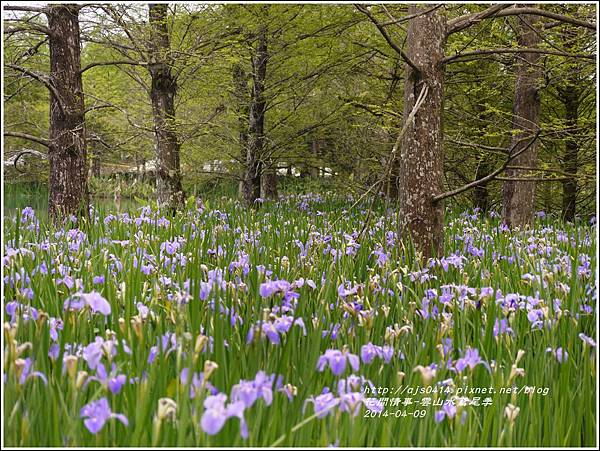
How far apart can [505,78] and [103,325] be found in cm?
746

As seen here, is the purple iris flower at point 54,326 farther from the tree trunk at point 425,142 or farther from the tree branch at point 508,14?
the tree branch at point 508,14

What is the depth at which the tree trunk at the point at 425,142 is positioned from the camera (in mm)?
3969

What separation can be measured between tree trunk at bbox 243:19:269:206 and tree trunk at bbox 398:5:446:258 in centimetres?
439

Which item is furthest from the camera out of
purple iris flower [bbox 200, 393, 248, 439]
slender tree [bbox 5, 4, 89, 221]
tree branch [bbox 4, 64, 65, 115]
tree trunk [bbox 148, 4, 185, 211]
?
tree trunk [bbox 148, 4, 185, 211]

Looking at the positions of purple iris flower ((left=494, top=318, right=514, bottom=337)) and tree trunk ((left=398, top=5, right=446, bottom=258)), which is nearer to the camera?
purple iris flower ((left=494, top=318, right=514, bottom=337))

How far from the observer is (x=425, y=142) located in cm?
400

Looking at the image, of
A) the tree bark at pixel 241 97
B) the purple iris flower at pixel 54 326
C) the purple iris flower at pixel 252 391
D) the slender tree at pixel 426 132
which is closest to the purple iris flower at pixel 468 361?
the purple iris flower at pixel 252 391

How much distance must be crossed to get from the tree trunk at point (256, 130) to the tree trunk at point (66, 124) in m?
2.98

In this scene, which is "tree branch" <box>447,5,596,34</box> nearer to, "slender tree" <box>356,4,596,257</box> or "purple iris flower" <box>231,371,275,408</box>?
"slender tree" <box>356,4,596,257</box>

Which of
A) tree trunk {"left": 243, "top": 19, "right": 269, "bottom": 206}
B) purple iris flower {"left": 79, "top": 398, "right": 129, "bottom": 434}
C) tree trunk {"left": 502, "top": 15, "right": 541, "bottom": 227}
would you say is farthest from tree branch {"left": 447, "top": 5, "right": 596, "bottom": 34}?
tree trunk {"left": 243, "top": 19, "right": 269, "bottom": 206}

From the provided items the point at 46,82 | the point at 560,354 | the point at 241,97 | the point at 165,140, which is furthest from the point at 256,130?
the point at 560,354

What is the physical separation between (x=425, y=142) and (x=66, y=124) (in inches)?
148

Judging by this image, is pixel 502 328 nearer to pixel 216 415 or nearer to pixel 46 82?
pixel 216 415

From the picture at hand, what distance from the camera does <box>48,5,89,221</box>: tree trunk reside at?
567 cm
